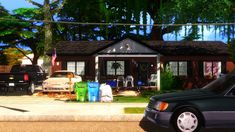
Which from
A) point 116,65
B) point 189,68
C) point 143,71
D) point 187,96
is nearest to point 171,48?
point 189,68

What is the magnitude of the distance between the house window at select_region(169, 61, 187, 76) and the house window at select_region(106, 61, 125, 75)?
3990 millimetres

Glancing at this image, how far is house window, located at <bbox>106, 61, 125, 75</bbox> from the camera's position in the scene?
3722cm

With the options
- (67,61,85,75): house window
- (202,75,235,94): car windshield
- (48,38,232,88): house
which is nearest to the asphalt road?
(202,75,235,94): car windshield

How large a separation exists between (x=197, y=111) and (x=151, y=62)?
26995mm

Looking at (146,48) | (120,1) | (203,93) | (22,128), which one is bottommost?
(22,128)

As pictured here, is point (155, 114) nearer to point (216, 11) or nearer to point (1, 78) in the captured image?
point (216, 11)

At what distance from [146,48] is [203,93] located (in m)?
22.3

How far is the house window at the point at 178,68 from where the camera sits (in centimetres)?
3709

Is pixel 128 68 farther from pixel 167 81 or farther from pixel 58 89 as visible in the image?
pixel 58 89

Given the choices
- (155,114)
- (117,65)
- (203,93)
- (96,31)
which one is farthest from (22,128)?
(96,31)

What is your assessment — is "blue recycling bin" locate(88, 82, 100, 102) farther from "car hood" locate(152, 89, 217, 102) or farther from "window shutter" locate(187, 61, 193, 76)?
"window shutter" locate(187, 61, 193, 76)

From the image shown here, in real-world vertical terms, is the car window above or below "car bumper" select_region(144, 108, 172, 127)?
above

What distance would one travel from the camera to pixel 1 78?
27.8 m

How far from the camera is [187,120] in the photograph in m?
10.9
